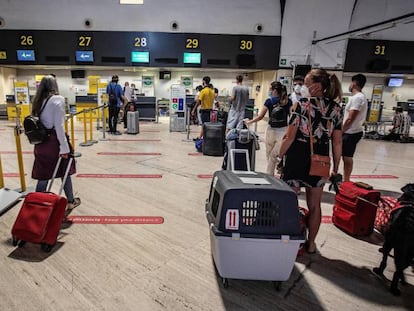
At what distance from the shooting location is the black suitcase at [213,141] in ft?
19.1

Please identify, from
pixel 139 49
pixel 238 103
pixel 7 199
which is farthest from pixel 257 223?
pixel 139 49

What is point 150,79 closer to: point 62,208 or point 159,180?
point 159,180

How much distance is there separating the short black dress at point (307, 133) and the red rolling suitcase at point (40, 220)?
195 cm

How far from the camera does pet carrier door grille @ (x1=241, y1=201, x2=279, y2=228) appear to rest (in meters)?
1.74

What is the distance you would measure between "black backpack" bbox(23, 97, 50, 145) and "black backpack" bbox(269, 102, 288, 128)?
253 cm

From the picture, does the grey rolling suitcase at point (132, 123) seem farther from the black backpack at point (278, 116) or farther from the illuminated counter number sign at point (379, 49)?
the illuminated counter number sign at point (379, 49)

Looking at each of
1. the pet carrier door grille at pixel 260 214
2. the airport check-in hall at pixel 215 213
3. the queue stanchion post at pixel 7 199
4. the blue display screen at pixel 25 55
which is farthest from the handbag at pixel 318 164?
the blue display screen at pixel 25 55

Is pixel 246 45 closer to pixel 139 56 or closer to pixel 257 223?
pixel 139 56

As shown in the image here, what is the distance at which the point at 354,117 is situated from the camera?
358 cm

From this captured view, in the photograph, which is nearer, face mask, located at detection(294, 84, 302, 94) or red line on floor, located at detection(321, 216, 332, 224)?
red line on floor, located at detection(321, 216, 332, 224)

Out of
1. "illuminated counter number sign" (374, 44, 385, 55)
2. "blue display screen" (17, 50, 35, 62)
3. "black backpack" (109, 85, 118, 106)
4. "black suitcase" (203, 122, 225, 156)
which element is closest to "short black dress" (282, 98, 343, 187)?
"black suitcase" (203, 122, 225, 156)

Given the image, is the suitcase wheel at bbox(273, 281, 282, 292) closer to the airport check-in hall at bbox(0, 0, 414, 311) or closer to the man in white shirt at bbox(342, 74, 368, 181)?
the airport check-in hall at bbox(0, 0, 414, 311)

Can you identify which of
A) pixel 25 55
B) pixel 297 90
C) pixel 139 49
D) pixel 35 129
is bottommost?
pixel 35 129

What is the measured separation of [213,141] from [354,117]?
114 inches
